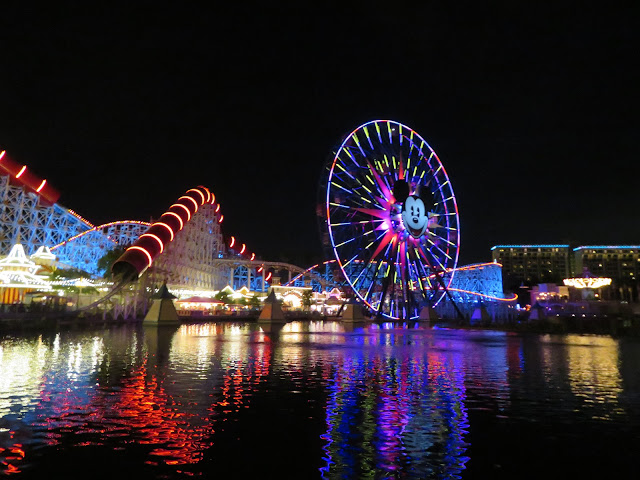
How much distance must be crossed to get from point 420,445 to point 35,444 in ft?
16.8

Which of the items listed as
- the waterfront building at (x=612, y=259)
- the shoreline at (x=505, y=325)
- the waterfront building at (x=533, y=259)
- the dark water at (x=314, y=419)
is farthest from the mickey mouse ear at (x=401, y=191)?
the waterfront building at (x=533, y=259)

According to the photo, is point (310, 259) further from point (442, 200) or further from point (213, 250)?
point (442, 200)

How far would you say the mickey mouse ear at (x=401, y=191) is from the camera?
145ft

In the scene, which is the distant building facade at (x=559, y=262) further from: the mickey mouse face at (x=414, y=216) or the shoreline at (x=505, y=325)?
the shoreline at (x=505, y=325)

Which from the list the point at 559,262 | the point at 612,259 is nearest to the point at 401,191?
A: the point at 612,259

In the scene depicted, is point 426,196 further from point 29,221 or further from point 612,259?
point 612,259

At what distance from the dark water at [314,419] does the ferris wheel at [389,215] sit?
2732 centimetres

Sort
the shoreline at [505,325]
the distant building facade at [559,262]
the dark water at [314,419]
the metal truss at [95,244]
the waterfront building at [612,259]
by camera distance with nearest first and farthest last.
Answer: the dark water at [314,419] < the shoreline at [505,325] < the metal truss at [95,244] < the distant building facade at [559,262] < the waterfront building at [612,259]

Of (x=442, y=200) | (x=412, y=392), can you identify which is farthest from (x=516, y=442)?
(x=442, y=200)

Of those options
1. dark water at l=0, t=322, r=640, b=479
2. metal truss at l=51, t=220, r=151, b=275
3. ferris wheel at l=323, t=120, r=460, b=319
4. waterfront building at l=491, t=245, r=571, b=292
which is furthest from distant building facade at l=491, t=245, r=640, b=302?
dark water at l=0, t=322, r=640, b=479

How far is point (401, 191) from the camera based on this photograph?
44562 mm

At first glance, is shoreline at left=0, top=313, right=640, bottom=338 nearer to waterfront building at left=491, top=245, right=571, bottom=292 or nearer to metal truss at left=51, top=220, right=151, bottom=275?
metal truss at left=51, top=220, right=151, bottom=275

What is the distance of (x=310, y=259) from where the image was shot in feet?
462

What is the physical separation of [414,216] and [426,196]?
3.65 meters
